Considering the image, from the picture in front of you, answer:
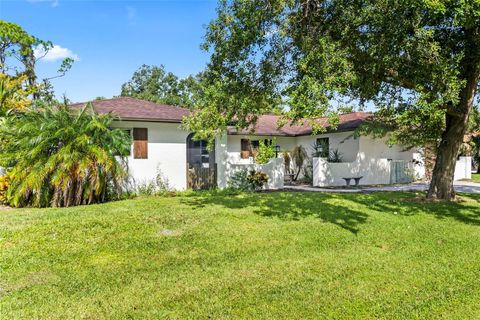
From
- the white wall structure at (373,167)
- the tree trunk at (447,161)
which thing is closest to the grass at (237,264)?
the tree trunk at (447,161)

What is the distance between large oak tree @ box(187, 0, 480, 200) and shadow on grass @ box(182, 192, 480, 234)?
107 inches

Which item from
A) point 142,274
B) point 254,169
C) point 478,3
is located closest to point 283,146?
point 254,169

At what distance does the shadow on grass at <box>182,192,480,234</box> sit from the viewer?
971 centimetres

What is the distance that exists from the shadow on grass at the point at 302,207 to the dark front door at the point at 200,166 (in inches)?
158

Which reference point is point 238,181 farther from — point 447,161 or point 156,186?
point 447,161

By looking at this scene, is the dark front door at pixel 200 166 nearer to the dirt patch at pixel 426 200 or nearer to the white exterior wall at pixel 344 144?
the dirt patch at pixel 426 200

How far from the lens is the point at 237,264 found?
6094 millimetres

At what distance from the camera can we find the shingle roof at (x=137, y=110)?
1473cm

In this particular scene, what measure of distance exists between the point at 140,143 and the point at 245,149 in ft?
26.6

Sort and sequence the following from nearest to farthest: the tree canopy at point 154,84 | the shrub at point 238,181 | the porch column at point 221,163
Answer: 1. the porch column at point 221,163
2. the shrub at point 238,181
3. the tree canopy at point 154,84

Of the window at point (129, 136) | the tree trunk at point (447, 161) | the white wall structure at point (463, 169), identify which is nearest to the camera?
the tree trunk at point (447, 161)

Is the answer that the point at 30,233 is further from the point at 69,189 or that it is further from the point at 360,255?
the point at 360,255

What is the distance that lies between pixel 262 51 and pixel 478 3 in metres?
5.37

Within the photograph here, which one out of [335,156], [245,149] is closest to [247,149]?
[245,149]
